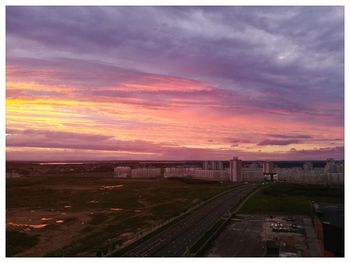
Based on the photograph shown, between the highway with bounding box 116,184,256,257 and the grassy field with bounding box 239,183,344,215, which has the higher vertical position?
the highway with bounding box 116,184,256,257

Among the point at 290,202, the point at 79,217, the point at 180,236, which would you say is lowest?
the point at 290,202

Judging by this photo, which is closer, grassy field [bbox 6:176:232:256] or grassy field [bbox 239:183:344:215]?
grassy field [bbox 6:176:232:256]

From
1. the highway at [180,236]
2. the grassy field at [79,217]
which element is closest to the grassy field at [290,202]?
the highway at [180,236]

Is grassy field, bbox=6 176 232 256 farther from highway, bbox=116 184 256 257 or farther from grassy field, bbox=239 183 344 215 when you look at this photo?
grassy field, bbox=239 183 344 215

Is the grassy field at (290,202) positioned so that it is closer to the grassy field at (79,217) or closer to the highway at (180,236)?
the highway at (180,236)

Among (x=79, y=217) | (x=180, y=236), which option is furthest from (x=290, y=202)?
(x=79, y=217)

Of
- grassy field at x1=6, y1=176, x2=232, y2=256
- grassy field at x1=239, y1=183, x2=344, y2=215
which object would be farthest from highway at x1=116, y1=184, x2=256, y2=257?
grassy field at x1=239, y1=183, x2=344, y2=215

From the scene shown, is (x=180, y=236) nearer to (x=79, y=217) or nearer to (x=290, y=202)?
(x=79, y=217)
